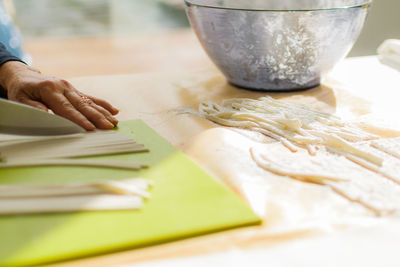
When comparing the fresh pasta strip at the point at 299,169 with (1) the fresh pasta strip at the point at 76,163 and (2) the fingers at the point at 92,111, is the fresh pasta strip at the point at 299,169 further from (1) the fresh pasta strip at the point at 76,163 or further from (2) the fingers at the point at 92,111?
(2) the fingers at the point at 92,111

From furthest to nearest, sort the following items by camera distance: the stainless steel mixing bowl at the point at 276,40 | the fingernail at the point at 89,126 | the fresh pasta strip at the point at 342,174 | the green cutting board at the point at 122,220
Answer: the stainless steel mixing bowl at the point at 276,40, the fingernail at the point at 89,126, the fresh pasta strip at the point at 342,174, the green cutting board at the point at 122,220

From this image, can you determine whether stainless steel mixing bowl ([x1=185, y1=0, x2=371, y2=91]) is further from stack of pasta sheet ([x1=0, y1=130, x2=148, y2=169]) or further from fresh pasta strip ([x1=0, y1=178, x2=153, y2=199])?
fresh pasta strip ([x1=0, y1=178, x2=153, y2=199])

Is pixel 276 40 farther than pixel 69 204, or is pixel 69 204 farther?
pixel 276 40

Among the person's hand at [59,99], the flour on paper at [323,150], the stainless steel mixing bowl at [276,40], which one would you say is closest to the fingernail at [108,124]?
the person's hand at [59,99]

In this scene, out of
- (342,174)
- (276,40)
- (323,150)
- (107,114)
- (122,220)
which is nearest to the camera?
(122,220)

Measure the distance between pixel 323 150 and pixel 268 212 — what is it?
0.83ft

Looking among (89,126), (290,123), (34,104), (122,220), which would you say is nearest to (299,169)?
(290,123)

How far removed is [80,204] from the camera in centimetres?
60

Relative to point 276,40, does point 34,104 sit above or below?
below

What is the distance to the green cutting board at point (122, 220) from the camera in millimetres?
535

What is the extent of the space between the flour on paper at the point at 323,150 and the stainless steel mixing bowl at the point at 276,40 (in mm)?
129

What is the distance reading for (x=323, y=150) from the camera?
83 centimetres

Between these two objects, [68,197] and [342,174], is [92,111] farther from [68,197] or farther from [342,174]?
[342,174]

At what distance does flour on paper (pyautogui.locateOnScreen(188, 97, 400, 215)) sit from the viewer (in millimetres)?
686
